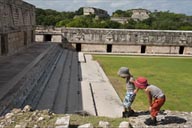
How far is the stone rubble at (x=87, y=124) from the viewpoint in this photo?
176 inches

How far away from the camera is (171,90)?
10.3m

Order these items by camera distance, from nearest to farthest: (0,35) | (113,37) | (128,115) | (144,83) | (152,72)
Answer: (144,83) → (128,115) → (0,35) → (152,72) → (113,37)

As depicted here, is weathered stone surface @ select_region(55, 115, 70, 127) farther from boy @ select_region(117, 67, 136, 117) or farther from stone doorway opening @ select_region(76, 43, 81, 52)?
stone doorway opening @ select_region(76, 43, 81, 52)

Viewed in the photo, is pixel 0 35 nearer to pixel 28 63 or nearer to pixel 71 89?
pixel 28 63

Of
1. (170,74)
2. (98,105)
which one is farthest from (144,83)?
(170,74)

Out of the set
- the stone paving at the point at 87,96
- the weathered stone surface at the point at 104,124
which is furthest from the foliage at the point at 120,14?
the weathered stone surface at the point at 104,124

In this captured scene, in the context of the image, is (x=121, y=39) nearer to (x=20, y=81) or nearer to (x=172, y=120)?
(x=20, y=81)

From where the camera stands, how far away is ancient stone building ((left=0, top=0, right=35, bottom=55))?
11500mm

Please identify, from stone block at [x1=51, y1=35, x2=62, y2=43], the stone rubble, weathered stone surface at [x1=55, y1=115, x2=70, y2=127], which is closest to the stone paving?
the stone rubble

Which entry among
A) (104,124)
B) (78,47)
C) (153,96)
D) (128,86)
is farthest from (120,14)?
(104,124)

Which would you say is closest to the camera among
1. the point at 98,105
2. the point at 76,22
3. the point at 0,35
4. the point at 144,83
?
the point at 144,83

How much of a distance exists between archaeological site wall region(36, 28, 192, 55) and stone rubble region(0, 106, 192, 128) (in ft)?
54.3

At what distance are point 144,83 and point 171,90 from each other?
5.75m

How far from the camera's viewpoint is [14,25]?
13305 millimetres
